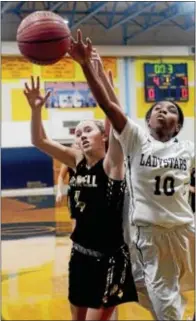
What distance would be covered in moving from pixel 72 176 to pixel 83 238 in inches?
11.8

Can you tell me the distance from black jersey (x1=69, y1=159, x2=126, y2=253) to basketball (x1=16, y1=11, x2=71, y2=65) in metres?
0.53

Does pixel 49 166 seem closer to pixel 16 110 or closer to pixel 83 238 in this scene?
pixel 16 110

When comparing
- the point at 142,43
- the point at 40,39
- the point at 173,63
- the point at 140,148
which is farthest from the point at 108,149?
the point at 142,43

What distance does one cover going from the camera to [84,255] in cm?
243

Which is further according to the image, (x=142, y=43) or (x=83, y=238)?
(x=142, y=43)

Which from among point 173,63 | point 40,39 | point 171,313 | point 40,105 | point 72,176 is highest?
point 173,63

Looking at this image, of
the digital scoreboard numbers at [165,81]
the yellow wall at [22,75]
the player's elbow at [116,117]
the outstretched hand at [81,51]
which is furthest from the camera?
the digital scoreboard numbers at [165,81]

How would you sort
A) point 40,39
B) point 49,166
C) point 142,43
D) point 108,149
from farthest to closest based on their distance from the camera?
1. point 142,43
2. point 49,166
3. point 108,149
4. point 40,39

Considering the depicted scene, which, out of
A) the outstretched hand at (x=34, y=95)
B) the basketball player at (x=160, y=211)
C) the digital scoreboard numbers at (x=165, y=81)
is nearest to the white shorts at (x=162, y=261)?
the basketball player at (x=160, y=211)

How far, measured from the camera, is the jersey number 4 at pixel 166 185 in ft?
7.88

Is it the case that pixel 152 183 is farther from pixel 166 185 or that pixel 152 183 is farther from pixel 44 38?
pixel 44 38

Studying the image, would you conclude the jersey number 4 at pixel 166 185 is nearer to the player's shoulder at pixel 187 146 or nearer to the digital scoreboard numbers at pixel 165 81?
the player's shoulder at pixel 187 146

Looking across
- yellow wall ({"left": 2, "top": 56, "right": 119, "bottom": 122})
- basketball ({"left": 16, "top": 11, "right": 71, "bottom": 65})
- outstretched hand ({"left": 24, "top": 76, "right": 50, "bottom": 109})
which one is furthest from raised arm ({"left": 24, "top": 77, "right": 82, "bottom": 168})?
yellow wall ({"left": 2, "top": 56, "right": 119, "bottom": 122})

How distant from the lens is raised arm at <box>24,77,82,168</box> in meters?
2.45
